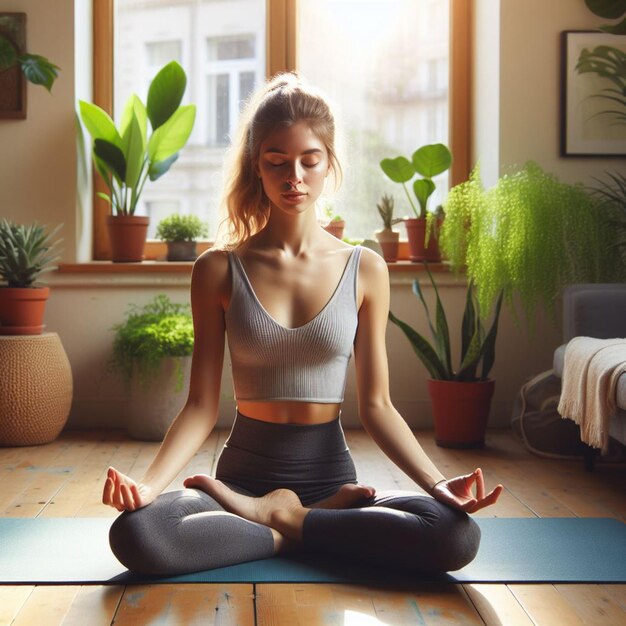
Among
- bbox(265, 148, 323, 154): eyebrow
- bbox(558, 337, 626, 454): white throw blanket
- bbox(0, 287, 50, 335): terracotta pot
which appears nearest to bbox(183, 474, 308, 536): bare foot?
bbox(265, 148, 323, 154): eyebrow

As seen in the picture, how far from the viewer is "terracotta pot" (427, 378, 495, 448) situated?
362 centimetres

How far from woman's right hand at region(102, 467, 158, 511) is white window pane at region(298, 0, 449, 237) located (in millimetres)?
2746

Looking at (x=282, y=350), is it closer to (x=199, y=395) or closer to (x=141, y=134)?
(x=199, y=395)

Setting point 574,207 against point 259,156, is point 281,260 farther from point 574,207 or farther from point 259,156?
point 574,207

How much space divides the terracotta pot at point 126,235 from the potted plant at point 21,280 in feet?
1.27

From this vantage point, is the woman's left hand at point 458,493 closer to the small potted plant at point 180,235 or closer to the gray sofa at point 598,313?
the gray sofa at point 598,313

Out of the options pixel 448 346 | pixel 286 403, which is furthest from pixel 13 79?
pixel 286 403

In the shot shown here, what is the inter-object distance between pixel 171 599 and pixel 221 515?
20cm

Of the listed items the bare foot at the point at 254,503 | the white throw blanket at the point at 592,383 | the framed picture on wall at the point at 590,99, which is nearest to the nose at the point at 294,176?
the bare foot at the point at 254,503

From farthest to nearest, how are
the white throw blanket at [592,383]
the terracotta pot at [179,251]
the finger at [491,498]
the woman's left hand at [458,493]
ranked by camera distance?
the terracotta pot at [179,251] < the white throw blanket at [592,383] < the woman's left hand at [458,493] < the finger at [491,498]

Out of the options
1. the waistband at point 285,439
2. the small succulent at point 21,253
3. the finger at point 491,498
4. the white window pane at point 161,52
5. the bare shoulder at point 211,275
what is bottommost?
the finger at point 491,498

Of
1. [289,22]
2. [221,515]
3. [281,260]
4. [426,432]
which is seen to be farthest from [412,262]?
[221,515]

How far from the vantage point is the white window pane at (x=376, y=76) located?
441cm

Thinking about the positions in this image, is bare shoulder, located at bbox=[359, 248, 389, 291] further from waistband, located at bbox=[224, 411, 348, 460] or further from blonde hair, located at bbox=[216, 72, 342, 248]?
waistband, located at bbox=[224, 411, 348, 460]
